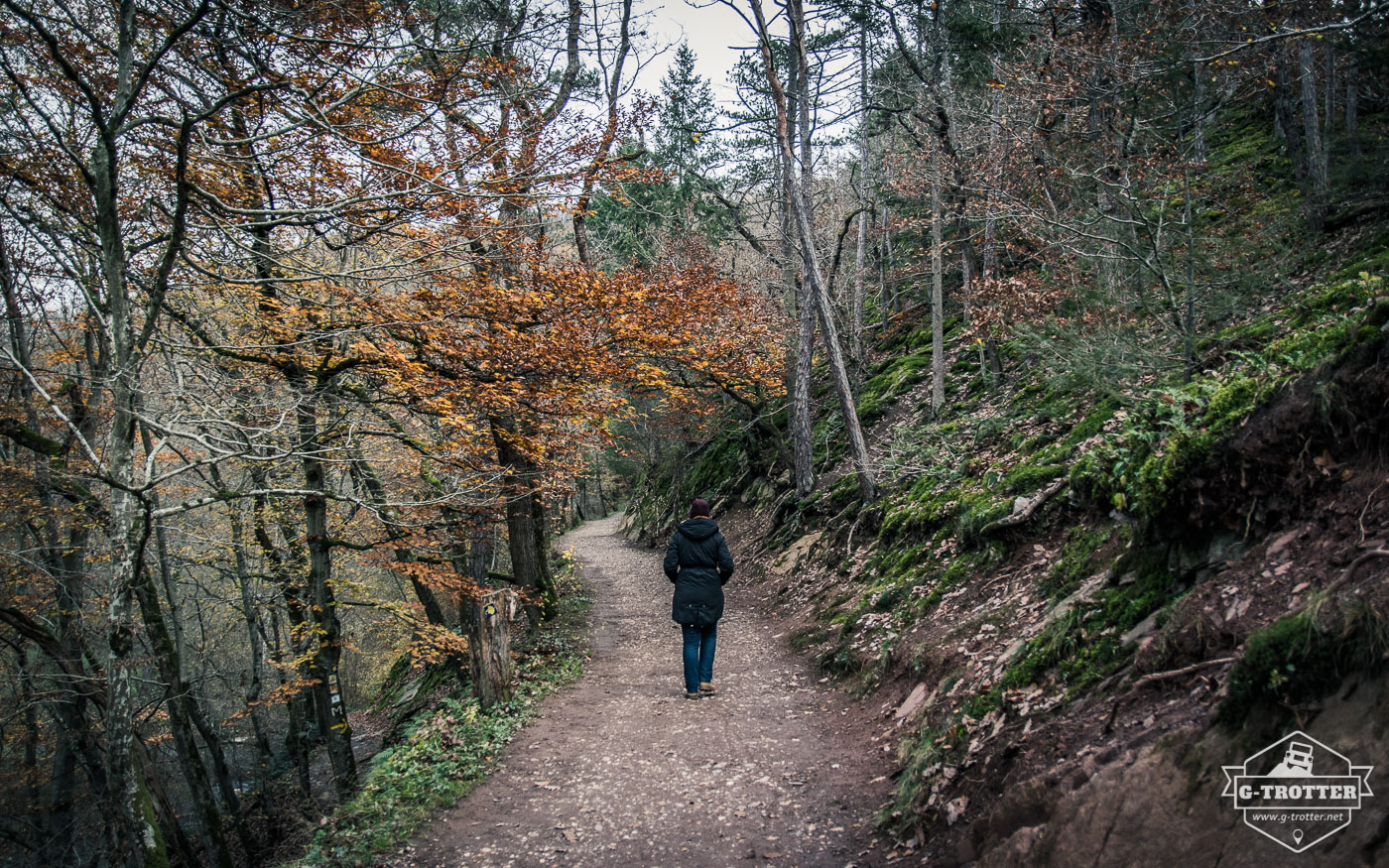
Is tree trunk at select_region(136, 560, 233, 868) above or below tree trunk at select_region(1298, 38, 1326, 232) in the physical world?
below

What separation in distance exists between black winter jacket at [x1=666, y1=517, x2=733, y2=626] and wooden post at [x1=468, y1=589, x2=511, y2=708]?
2105 millimetres

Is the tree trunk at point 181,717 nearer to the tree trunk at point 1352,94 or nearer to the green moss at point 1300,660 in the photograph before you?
the green moss at point 1300,660

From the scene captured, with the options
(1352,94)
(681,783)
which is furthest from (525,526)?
(1352,94)

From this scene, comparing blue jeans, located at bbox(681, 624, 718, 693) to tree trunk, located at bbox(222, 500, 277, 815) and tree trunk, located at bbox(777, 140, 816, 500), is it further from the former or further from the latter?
tree trunk, located at bbox(222, 500, 277, 815)

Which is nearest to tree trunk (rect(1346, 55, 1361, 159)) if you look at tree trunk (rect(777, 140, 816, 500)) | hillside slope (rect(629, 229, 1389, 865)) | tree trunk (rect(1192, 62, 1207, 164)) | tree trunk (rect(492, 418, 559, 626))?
tree trunk (rect(1192, 62, 1207, 164))

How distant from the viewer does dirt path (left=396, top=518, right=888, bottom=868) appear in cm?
441

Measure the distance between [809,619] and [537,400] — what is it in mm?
5068

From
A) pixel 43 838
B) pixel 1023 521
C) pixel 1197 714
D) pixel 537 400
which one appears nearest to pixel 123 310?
pixel 537 400

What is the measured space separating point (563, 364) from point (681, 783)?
19.5 ft

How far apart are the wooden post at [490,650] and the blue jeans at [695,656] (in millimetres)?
2147

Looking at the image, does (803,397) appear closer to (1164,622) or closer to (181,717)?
(1164,622)

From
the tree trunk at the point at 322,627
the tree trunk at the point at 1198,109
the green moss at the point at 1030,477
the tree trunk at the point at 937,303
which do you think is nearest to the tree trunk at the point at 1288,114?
the tree trunk at the point at 1198,109

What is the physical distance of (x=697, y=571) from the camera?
720cm

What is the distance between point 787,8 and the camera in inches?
437
